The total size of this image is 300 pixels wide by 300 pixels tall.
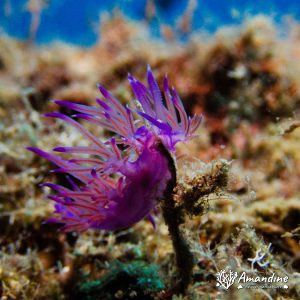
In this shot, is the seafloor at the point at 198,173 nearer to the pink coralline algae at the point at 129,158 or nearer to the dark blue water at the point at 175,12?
the pink coralline algae at the point at 129,158

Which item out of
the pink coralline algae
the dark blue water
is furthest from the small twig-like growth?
the dark blue water

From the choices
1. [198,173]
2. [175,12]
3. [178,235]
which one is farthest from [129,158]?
[175,12]

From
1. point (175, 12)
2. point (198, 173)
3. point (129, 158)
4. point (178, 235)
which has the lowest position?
point (178, 235)

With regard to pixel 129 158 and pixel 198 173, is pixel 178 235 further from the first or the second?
pixel 129 158

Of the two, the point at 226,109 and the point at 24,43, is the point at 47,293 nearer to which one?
the point at 226,109

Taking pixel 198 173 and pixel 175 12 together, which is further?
pixel 175 12

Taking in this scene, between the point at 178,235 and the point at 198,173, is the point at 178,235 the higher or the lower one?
the lower one

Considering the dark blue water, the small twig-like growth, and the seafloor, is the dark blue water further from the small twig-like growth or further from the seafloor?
the small twig-like growth
